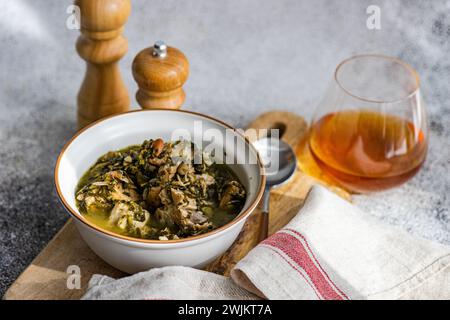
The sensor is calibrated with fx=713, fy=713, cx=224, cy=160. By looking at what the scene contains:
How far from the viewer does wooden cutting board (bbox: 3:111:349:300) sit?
1.53 meters

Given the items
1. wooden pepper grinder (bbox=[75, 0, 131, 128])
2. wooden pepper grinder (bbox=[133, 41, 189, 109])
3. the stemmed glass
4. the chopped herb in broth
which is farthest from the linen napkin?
wooden pepper grinder (bbox=[75, 0, 131, 128])

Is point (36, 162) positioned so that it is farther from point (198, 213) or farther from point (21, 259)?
point (198, 213)

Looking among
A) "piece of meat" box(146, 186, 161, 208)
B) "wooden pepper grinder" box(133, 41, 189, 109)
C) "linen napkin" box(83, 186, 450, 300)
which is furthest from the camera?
"wooden pepper grinder" box(133, 41, 189, 109)

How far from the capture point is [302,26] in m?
2.60

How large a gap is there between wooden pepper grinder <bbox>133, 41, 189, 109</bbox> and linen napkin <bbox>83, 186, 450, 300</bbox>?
46 cm

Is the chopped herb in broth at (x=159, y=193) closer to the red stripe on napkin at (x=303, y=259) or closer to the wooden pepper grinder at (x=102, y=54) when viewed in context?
the red stripe on napkin at (x=303, y=259)

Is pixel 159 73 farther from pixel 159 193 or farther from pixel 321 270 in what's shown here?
pixel 321 270

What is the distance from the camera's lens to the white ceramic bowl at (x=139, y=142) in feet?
4.83

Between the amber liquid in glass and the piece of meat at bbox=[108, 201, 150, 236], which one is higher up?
the piece of meat at bbox=[108, 201, 150, 236]

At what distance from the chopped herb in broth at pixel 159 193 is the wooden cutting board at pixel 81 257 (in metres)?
0.12

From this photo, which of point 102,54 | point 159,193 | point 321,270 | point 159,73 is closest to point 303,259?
point 321,270

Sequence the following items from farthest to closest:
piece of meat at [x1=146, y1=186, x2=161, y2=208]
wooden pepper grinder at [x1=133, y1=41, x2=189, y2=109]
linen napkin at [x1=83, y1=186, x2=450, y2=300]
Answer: wooden pepper grinder at [x1=133, y1=41, x2=189, y2=109] → piece of meat at [x1=146, y1=186, x2=161, y2=208] → linen napkin at [x1=83, y1=186, x2=450, y2=300]

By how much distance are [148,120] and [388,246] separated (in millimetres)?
654

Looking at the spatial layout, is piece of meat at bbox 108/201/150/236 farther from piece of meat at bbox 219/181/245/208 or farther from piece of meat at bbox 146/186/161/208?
piece of meat at bbox 219/181/245/208
